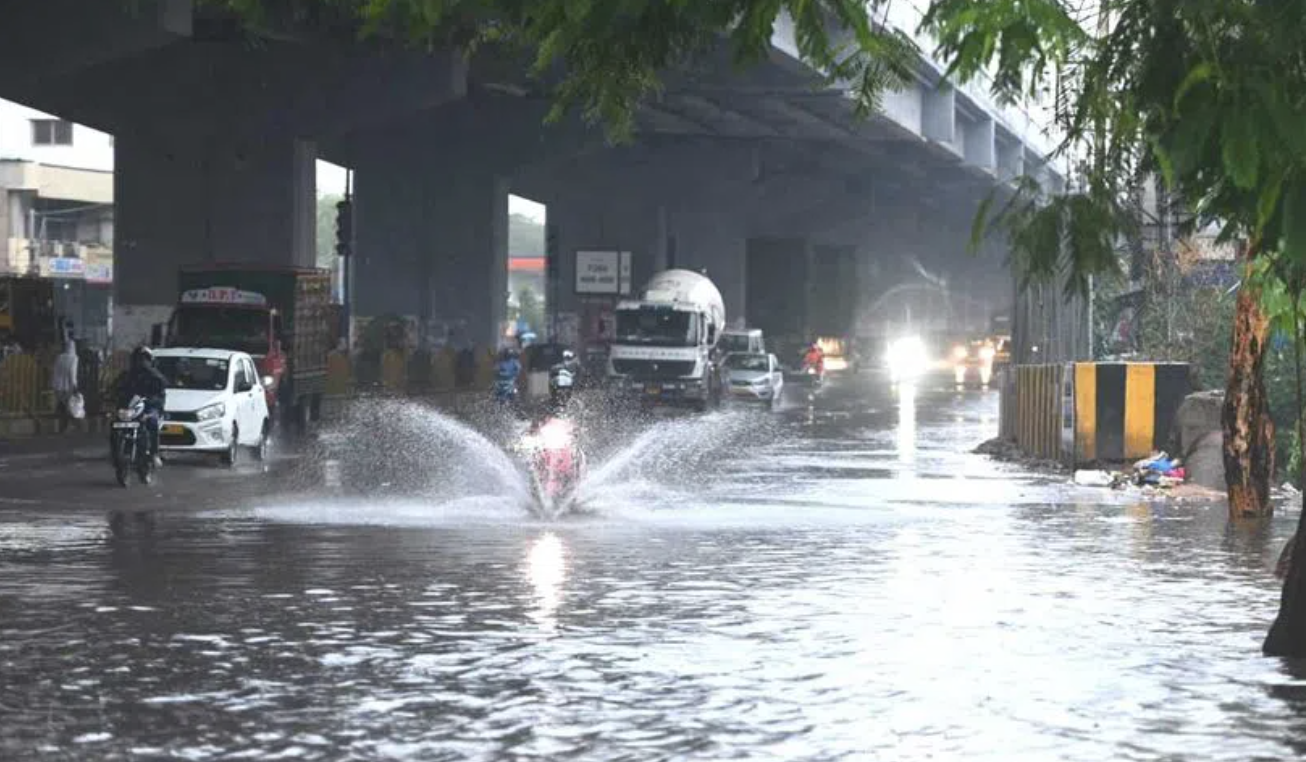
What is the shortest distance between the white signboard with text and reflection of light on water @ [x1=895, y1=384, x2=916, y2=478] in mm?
20443

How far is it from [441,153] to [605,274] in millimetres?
24051

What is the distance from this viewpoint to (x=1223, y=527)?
24.7 metres

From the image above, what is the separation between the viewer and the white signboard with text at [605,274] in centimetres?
10435

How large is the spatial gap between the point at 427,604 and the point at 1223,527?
33.8 feet

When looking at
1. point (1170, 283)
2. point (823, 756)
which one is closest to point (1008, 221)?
point (823, 756)

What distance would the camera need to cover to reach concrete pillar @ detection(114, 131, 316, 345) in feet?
195

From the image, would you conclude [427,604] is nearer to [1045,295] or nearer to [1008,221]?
[1008,221]

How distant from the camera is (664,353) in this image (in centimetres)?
6303

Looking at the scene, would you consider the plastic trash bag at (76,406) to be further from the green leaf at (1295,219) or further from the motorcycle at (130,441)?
the green leaf at (1295,219)

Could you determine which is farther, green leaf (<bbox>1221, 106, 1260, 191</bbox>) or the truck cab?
the truck cab

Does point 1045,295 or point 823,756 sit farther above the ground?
point 1045,295

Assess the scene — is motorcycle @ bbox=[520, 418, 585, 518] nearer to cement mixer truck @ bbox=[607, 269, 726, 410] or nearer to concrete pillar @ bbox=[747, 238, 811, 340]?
cement mixer truck @ bbox=[607, 269, 726, 410]

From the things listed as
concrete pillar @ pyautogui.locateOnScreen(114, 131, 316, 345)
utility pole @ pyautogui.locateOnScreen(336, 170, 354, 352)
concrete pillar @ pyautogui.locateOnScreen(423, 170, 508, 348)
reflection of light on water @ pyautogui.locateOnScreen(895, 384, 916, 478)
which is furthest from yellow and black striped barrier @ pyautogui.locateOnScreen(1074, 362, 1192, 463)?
concrete pillar @ pyautogui.locateOnScreen(423, 170, 508, 348)

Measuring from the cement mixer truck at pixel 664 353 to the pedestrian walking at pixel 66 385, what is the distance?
795 inches
